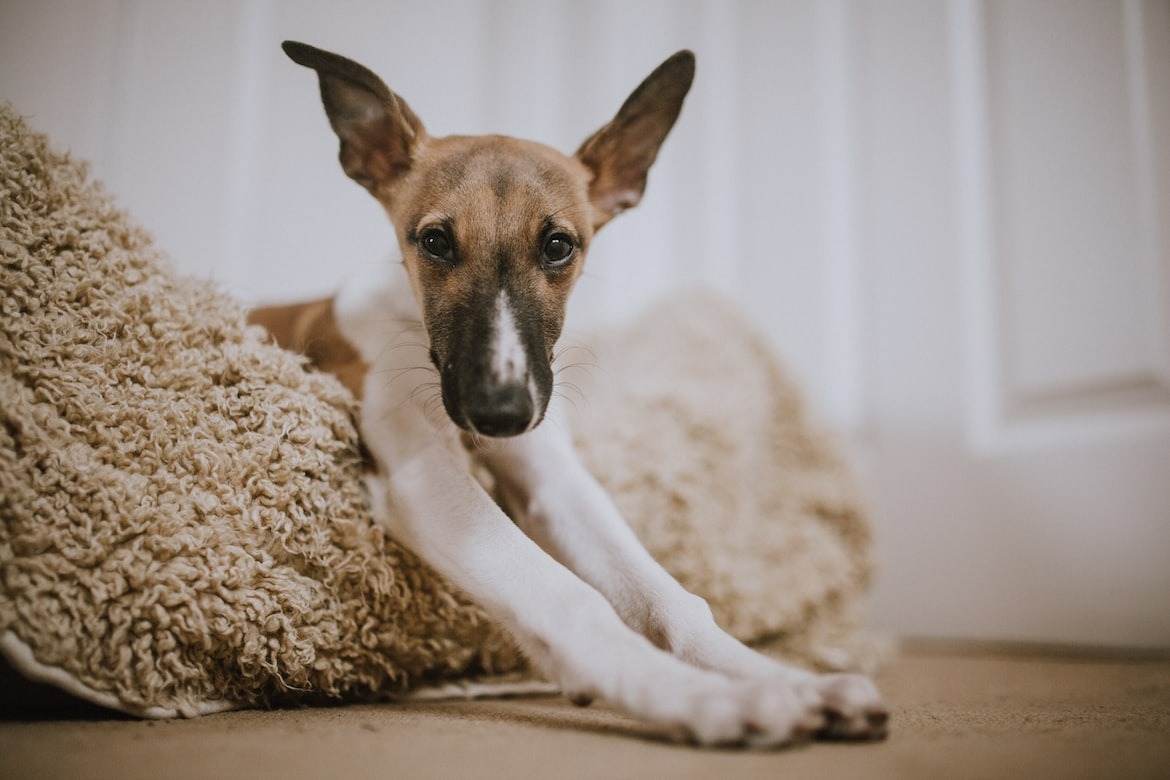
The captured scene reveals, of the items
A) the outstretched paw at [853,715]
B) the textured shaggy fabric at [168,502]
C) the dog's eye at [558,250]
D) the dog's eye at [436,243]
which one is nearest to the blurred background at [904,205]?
the textured shaggy fabric at [168,502]

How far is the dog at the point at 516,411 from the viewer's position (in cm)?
93

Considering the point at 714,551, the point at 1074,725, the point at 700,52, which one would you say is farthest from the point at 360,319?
the point at 700,52

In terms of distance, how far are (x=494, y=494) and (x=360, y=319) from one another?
45 cm

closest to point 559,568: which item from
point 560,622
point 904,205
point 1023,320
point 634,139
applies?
point 560,622

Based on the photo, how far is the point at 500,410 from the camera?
114cm

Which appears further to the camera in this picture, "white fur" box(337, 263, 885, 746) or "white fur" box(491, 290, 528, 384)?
"white fur" box(491, 290, 528, 384)

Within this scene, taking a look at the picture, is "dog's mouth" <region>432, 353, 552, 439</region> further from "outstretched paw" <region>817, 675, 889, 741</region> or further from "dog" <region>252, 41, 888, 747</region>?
"outstretched paw" <region>817, 675, 889, 741</region>

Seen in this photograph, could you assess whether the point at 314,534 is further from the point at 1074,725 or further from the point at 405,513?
the point at 1074,725

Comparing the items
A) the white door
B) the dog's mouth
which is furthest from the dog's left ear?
the white door

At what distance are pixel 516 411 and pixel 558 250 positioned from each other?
1.44 feet

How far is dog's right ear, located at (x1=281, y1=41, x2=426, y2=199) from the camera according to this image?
4.86 feet

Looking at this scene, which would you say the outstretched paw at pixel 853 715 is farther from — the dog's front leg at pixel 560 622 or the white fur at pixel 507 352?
the white fur at pixel 507 352

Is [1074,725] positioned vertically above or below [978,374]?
below

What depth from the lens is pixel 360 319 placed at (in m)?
1.63
